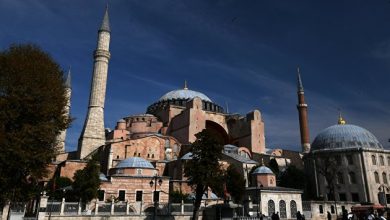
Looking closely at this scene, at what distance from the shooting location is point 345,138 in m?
32.2

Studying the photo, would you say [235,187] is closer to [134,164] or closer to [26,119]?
[134,164]

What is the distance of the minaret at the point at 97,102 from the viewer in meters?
30.3

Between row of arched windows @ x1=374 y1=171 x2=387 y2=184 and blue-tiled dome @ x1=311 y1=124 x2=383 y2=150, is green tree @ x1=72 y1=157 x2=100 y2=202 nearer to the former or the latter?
blue-tiled dome @ x1=311 y1=124 x2=383 y2=150

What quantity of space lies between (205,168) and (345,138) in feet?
65.7

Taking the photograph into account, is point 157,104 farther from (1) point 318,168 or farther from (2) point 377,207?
(2) point 377,207

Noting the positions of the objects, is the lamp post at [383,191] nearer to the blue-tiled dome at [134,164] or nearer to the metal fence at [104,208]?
the blue-tiled dome at [134,164]

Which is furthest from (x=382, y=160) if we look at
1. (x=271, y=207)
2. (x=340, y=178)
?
(x=271, y=207)

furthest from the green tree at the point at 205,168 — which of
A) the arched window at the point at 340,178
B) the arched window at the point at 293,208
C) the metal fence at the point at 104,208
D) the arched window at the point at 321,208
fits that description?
the arched window at the point at 340,178

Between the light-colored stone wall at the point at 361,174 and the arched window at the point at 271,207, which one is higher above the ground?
the light-colored stone wall at the point at 361,174

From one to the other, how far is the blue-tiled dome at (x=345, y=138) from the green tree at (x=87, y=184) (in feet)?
73.6

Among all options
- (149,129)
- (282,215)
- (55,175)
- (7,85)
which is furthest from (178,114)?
A: (7,85)

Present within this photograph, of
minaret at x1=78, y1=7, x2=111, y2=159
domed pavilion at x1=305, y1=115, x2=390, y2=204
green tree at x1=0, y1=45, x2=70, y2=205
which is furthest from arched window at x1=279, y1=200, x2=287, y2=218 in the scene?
minaret at x1=78, y1=7, x2=111, y2=159

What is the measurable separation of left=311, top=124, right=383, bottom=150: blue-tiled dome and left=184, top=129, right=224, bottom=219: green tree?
18224 millimetres

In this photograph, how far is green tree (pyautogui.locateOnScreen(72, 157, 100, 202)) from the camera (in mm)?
19828
